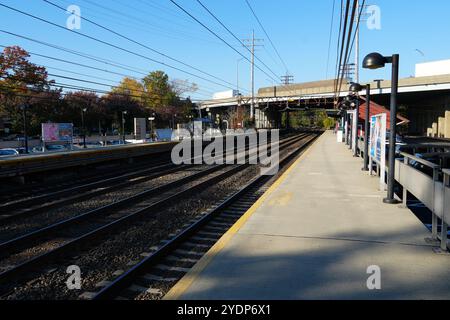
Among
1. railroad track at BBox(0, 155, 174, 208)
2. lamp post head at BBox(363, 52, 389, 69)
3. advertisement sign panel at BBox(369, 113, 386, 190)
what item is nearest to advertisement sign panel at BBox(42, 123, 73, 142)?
railroad track at BBox(0, 155, 174, 208)

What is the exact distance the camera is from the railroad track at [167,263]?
17.2 ft

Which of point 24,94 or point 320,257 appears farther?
point 24,94

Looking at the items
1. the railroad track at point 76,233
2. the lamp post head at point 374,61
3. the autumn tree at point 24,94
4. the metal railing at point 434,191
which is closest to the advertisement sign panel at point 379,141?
the metal railing at point 434,191

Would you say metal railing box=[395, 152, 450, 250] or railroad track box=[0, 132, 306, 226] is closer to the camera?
metal railing box=[395, 152, 450, 250]

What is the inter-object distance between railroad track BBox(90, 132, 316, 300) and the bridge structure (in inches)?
1423

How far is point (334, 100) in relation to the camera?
68312mm

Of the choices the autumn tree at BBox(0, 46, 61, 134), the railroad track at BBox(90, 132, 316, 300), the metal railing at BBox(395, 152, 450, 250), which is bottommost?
the railroad track at BBox(90, 132, 316, 300)

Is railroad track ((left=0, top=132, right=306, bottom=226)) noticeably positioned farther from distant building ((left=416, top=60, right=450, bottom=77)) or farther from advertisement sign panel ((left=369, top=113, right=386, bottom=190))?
distant building ((left=416, top=60, right=450, bottom=77))

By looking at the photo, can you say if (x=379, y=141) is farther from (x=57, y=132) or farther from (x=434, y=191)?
(x=57, y=132)

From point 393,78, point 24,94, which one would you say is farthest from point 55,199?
point 24,94

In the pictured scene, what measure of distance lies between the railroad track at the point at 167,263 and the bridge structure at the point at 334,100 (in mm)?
36132

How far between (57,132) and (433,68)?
5287cm

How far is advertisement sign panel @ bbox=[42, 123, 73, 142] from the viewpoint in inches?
1243

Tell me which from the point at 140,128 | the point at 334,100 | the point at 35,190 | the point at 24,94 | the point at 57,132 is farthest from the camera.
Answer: the point at 334,100
